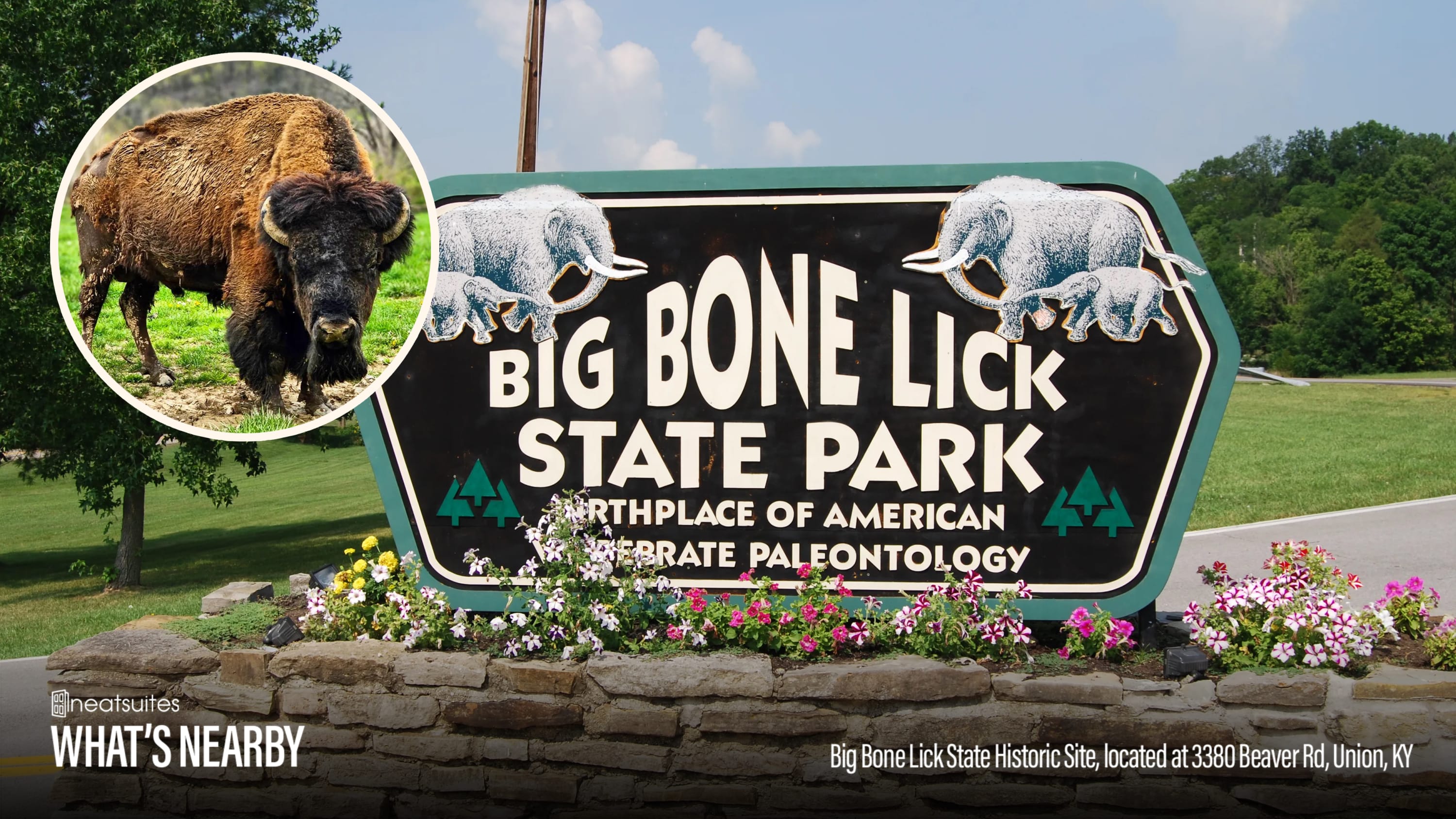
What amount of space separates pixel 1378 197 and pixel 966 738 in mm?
83974

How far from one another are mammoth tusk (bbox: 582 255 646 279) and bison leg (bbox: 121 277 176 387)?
81.7 inches

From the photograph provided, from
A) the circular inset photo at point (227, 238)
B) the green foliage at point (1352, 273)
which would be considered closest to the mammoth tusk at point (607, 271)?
the circular inset photo at point (227, 238)

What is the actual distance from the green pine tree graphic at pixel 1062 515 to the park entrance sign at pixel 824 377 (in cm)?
1

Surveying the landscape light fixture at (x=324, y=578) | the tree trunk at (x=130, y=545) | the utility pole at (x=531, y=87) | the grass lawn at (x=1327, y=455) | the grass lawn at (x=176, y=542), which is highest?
the utility pole at (x=531, y=87)

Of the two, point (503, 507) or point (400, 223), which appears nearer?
point (400, 223)

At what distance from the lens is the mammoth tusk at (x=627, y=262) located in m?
5.29

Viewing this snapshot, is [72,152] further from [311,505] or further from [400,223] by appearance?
[311,505]

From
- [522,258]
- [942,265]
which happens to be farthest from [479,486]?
[942,265]

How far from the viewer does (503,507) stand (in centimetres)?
539

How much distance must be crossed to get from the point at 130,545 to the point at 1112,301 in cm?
1529

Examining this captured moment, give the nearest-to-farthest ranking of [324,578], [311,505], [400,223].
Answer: [400,223]
[324,578]
[311,505]

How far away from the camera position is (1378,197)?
73375 mm

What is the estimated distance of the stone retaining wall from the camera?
450cm

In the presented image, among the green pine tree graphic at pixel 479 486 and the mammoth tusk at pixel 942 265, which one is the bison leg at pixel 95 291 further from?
the mammoth tusk at pixel 942 265
